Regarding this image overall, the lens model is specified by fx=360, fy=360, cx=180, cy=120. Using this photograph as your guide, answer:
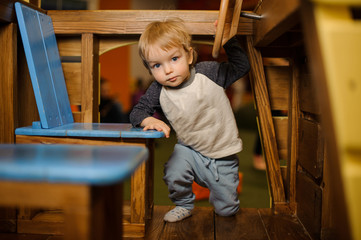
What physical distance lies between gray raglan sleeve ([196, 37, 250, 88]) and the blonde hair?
0.13 metres

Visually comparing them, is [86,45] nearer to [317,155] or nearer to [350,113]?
[317,155]

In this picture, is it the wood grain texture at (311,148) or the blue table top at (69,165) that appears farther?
the wood grain texture at (311,148)

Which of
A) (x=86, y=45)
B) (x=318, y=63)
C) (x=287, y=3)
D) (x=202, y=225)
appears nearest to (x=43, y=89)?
(x=86, y=45)

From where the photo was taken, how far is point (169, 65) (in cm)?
145

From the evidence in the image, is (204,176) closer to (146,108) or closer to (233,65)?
(146,108)

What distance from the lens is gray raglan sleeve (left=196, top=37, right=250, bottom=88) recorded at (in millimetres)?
1488

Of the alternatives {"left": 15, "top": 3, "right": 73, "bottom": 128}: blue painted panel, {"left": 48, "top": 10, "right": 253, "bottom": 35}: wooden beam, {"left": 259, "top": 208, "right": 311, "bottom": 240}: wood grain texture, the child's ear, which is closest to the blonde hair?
the child's ear

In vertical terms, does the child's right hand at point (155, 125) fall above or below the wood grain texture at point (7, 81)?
below

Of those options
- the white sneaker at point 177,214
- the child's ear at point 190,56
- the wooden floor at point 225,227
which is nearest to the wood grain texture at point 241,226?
the wooden floor at point 225,227

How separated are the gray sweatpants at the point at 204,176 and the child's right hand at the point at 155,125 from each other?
265 millimetres

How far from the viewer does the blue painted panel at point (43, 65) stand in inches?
53.3

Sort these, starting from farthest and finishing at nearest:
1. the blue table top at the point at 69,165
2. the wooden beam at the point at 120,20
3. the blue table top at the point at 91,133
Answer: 1. the wooden beam at the point at 120,20
2. the blue table top at the point at 91,133
3. the blue table top at the point at 69,165

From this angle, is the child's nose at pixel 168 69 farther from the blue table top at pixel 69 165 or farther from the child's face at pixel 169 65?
the blue table top at pixel 69 165

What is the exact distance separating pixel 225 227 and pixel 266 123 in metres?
0.51
